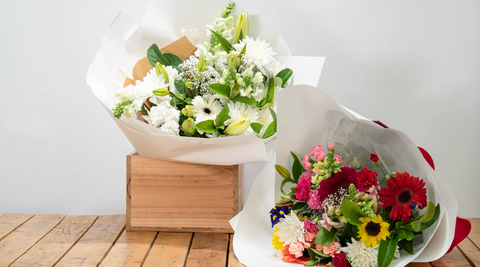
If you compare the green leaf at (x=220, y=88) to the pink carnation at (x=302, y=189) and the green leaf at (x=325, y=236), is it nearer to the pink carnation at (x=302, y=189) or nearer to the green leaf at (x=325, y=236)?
the pink carnation at (x=302, y=189)

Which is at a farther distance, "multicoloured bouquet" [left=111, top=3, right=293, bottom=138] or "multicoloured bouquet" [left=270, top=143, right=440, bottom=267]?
"multicoloured bouquet" [left=111, top=3, right=293, bottom=138]

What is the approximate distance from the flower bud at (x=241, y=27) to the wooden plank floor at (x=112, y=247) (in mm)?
573

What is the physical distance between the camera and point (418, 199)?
2.60ft

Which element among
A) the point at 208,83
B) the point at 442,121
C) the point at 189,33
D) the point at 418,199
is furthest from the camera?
the point at 442,121

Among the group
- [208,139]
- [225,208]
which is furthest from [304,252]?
[208,139]

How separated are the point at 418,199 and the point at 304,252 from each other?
298mm

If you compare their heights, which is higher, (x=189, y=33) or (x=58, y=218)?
(x=189, y=33)

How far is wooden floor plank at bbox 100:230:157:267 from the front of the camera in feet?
3.04

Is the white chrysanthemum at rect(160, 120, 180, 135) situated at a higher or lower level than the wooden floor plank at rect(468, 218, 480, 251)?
higher

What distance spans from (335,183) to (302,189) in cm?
8

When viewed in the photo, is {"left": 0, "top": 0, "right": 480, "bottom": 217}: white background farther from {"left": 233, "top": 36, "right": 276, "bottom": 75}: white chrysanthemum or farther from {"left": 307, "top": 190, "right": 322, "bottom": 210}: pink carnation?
{"left": 307, "top": 190, "right": 322, "bottom": 210}: pink carnation

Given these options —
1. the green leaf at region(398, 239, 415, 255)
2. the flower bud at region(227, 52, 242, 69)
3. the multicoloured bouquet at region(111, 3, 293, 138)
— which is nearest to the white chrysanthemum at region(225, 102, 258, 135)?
the multicoloured bouquet at region(111, 3, 293, 138)

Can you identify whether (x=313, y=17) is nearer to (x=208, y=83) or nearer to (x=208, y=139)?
(x=208, y=83)

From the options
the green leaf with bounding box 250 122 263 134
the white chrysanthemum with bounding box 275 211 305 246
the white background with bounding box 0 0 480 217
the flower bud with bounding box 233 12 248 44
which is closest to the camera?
the white chrysanthemum with bounding box 275 211 305 246
